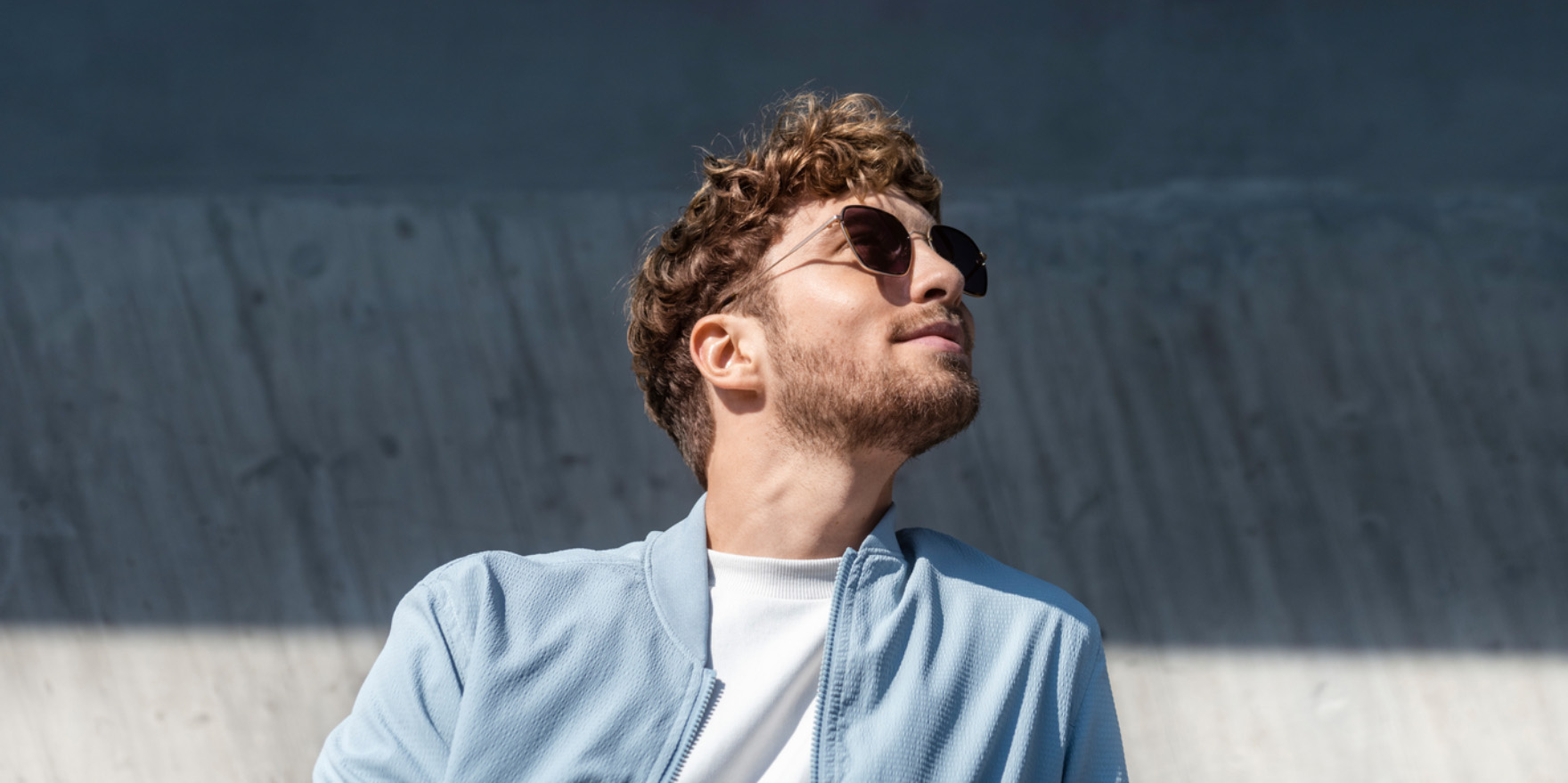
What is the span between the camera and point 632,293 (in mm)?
1859

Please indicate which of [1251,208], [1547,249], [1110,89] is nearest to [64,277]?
[1110,89]

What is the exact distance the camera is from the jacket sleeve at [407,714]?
1.25 meters

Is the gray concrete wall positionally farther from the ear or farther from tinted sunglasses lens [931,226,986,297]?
the ear

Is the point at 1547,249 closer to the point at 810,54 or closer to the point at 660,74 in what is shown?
Answer: the point at 810,54

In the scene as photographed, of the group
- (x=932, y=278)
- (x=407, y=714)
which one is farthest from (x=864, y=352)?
(x=407, y=714)

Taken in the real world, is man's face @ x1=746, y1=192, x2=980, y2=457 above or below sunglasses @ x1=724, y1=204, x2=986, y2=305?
below

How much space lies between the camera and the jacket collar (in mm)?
1360

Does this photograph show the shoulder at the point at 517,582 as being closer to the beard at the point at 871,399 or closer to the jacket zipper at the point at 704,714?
the jacket zipper at the point at 704,714

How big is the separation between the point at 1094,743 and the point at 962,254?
81 cm

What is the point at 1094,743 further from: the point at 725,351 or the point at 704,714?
the point at 725,351

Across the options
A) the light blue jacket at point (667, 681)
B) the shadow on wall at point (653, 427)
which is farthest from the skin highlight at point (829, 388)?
the shadow on wall at point (653, 427)

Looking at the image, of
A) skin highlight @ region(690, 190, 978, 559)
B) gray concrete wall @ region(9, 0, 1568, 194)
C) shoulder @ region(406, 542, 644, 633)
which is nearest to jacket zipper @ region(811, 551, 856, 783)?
skin highlight @ region(690, 190, 978, 559)

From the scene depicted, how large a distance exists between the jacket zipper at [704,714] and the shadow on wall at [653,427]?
0.90m

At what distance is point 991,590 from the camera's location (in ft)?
4.75
